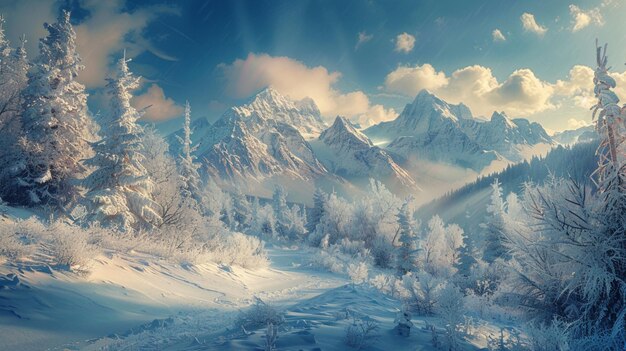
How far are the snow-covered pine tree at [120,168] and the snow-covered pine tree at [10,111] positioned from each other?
130 inches

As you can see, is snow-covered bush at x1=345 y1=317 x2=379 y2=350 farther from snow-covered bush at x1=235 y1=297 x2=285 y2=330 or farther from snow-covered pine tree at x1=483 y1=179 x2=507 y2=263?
snow-covered pine tree at x1=483 y1=179 x2=507 y2=263

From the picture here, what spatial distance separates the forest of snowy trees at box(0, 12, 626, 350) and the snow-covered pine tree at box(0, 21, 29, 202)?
2.2 inches

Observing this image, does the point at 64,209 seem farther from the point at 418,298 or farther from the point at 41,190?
the point at 418,298

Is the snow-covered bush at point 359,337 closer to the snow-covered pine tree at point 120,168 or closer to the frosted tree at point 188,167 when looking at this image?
the snow-covered pine tree at point 120,168

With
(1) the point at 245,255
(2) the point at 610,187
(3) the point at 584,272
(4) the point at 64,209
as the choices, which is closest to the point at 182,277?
(1) the point at 245,255

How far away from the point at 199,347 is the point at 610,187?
7.38 metres

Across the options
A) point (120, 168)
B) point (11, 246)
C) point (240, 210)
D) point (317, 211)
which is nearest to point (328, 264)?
point (120, 168)

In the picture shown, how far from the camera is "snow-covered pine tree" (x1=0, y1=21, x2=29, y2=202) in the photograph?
15.0m

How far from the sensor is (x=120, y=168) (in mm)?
15547

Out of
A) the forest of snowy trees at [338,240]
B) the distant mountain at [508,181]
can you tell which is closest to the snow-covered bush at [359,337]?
the forest of snowy trees at [338,240]

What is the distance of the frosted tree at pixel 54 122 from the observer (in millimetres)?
15469

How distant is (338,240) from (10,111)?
94.5ft

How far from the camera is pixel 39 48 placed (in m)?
16.9

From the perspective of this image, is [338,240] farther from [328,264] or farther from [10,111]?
[10,111]
